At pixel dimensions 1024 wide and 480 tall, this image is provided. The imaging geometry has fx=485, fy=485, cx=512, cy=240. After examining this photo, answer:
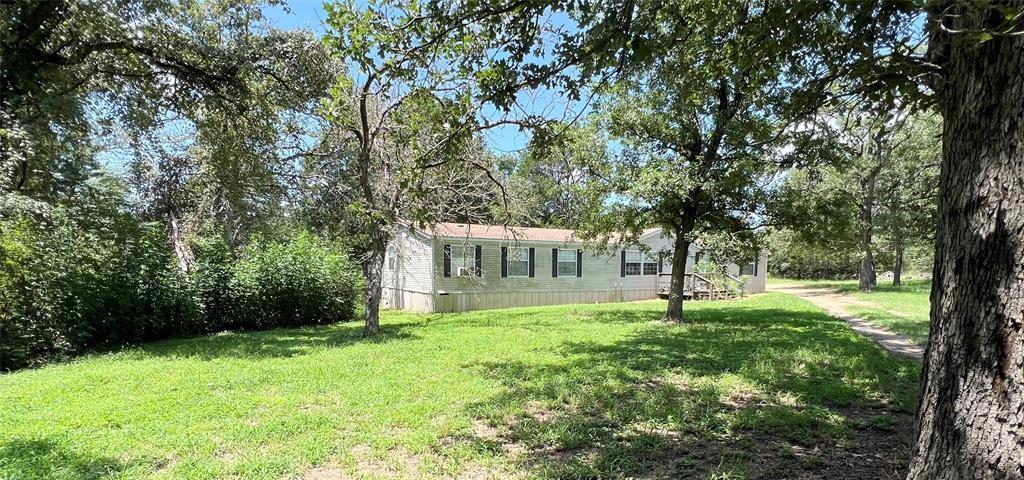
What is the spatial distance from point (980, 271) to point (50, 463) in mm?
5855

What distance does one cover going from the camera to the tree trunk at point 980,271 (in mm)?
2127

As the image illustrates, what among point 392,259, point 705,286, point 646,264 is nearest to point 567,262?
point 646,264

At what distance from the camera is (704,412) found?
4641 mm

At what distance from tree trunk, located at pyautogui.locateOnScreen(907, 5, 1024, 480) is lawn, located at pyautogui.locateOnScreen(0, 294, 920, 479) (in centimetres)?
118

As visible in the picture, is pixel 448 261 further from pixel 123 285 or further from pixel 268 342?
pixel 123 285

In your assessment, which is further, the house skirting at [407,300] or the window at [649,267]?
the window at [649,267]

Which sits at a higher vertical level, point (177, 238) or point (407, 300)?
point (177, 238)

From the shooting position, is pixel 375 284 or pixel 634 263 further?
pixel 634 263

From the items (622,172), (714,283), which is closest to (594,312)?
(622,172)

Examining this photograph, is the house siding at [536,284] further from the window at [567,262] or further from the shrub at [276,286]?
the shrub at [276,286]

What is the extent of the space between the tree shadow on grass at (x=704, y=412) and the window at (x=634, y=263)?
13272 mm

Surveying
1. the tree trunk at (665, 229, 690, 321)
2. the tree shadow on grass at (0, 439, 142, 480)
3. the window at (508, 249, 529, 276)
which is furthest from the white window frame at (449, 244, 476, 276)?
the tree shadow on grass at (0, 439, 142, 480)

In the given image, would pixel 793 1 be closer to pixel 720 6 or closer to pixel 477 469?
pixel 720 6

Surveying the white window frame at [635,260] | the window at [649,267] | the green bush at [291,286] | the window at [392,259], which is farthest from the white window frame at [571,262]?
the green bush at [291,286]
